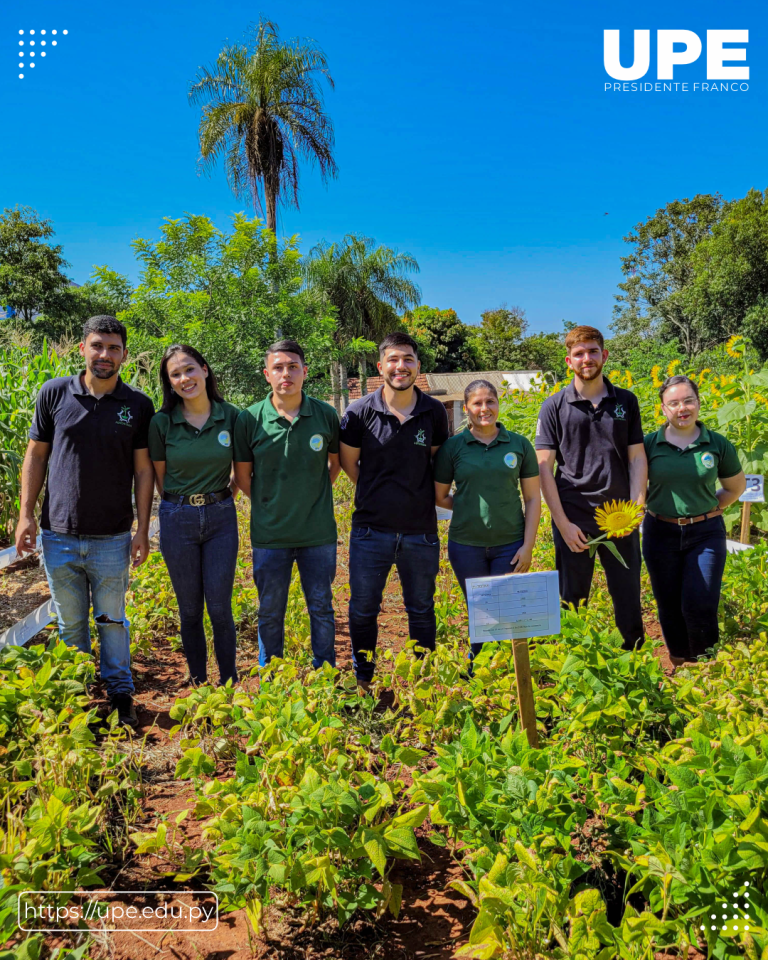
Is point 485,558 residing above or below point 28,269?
below

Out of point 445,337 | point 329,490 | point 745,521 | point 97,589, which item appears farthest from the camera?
point 445,337

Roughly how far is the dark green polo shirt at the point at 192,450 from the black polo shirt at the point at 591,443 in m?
1.53

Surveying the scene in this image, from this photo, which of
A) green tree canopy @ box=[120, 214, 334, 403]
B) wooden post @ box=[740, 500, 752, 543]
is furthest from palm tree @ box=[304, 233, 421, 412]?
wooden post @ box=[740, 500, 752, 543]

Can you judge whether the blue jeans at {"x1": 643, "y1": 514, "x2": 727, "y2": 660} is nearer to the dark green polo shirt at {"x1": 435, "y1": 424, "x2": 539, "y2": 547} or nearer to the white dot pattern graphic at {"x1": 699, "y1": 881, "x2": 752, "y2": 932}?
the dark green polo shirt at {"x1": 435, "y1": 424, "x2": 539, "y2": 547}

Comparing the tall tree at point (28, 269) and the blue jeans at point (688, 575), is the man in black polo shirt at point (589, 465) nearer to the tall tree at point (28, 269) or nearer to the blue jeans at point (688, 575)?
the blue jeans at point (688, 575)

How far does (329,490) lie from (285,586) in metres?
0.49

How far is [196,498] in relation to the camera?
306cm

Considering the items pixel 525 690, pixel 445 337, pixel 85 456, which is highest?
pixel 445 337

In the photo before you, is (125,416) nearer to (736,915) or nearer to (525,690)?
(525,690)

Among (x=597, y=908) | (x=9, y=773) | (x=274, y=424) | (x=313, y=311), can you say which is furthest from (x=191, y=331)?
(x=597, y=908)

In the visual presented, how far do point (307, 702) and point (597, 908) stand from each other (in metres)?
1.06

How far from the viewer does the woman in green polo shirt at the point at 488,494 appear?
3.15 meters

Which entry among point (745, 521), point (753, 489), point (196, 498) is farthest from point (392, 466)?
point (745, 521)

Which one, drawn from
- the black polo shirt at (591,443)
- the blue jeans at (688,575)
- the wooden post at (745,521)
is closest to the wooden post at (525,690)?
the black polo shirt at (591,443)
